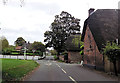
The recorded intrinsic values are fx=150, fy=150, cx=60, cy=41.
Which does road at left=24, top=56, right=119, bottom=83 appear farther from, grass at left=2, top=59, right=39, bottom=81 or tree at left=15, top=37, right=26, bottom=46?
tree at left=15, top=37, right=26, bottom=46

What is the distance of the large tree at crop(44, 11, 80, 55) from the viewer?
56219 millimetres

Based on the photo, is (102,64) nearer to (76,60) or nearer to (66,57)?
(76,60)

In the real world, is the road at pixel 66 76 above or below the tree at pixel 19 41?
below

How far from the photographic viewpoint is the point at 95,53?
21.7 meters

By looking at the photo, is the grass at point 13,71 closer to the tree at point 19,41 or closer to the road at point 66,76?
the road at point 66,76

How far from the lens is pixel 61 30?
56719 mm

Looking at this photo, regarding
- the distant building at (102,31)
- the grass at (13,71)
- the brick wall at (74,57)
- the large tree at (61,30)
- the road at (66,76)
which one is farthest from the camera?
the large tree at (61,30)

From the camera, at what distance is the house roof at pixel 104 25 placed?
19.8 metres

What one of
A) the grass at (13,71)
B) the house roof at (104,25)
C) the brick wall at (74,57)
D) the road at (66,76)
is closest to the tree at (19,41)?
the brick wall at (74,57)

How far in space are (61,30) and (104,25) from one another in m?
35.6

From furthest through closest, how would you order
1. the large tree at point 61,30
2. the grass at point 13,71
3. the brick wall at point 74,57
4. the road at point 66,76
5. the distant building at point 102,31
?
1. the large tree at point 61,30
2. the brick wall at point 74,57
3. the distant building at point 102,31
4. the road at point 66,76
5. the grass at point 13,71

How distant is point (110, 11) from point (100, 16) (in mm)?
2853

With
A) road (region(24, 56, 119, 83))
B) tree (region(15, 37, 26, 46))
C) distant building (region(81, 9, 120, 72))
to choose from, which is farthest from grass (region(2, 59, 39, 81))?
tree (region(15, 37, 26, 46))

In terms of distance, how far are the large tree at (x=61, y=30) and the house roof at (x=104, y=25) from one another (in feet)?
105
